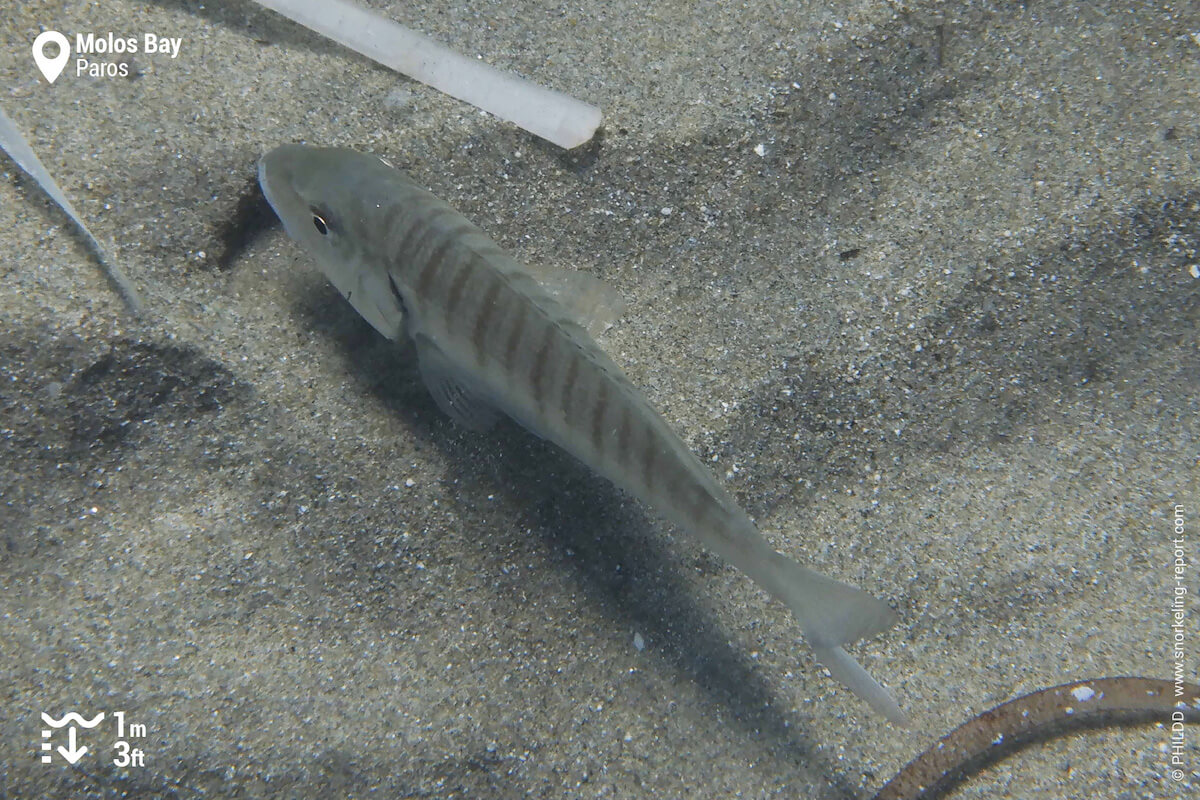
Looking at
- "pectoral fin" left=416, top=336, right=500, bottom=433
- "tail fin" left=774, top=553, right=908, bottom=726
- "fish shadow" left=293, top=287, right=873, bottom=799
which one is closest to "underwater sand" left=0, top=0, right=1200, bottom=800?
"fish shadow" left=293, top=287, right=873, bottom=799

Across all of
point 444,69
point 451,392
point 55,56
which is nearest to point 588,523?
point 451,392

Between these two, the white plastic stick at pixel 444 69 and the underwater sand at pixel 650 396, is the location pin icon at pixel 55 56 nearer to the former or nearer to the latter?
the underwater sand at pixel 650 396

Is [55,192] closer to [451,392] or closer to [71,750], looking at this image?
[451,392]

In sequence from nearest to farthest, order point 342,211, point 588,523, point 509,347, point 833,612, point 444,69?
1. point 833,612
2. point 509,347
3. point 342,211
4. point 588,523
5. point 444,69

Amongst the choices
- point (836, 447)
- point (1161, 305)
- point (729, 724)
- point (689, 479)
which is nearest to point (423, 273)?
point (689, 479)

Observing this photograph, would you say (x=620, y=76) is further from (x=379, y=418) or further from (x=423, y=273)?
(x=379, y=418)

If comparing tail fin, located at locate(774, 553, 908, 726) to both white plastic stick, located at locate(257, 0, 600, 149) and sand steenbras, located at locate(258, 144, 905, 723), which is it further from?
white plastic stick, located at locate(257, 0, 600, 149)

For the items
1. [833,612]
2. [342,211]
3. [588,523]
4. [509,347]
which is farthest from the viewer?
[588,523]
